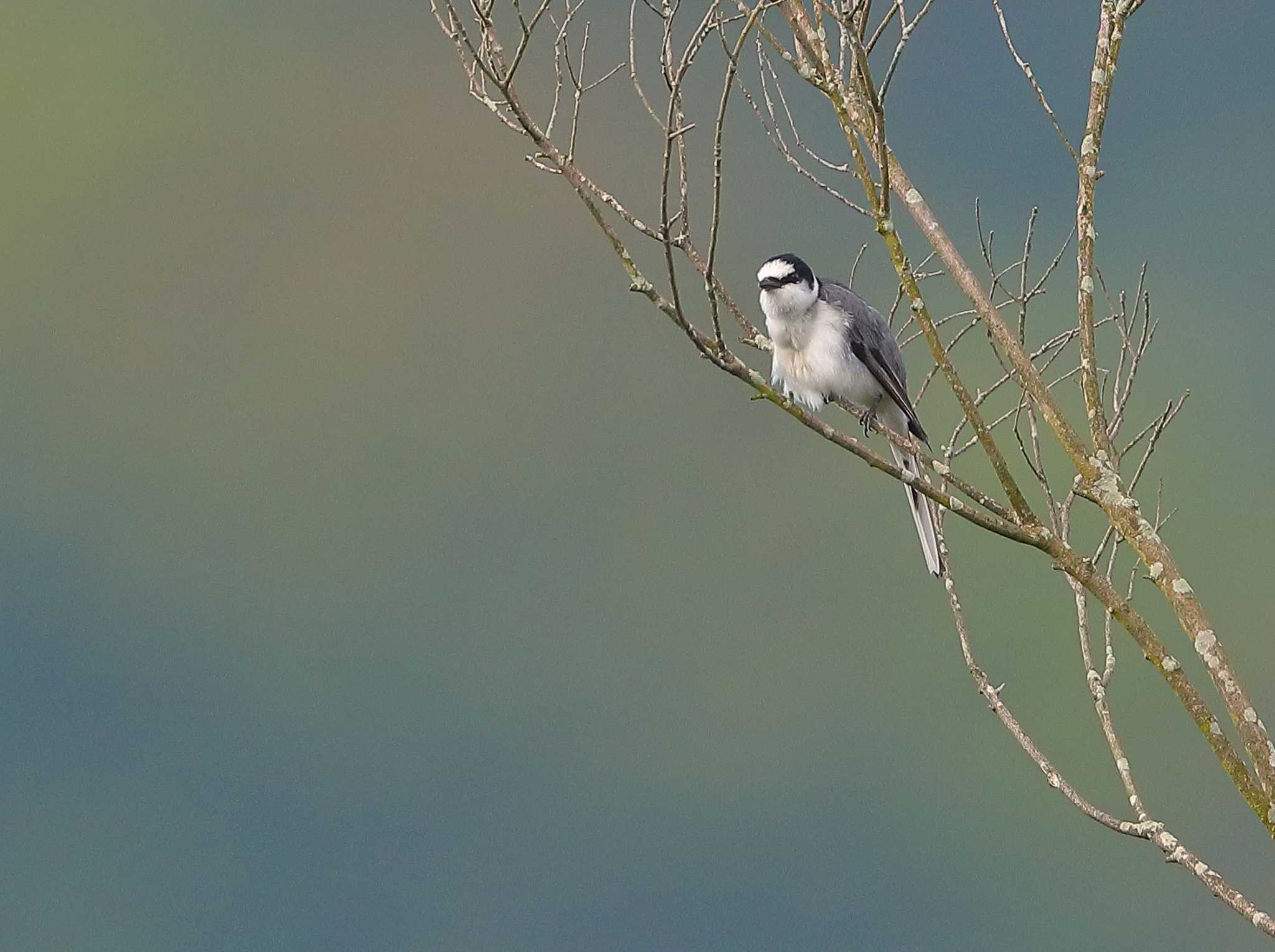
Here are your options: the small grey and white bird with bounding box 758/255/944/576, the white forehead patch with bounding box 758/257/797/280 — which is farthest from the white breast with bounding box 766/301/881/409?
the white forehead patch with bounding box 758/257/797/280

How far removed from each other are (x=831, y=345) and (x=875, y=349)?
0.40ft

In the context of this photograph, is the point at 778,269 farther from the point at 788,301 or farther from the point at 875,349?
the point at 875,349

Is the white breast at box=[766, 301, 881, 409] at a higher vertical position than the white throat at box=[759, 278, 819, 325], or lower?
Result: lower

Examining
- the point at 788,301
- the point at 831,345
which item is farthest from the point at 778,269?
A: the point at 831,345

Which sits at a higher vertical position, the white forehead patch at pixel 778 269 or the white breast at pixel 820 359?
the white forehead patch at pixel 778 269

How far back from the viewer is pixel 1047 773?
2412 mm

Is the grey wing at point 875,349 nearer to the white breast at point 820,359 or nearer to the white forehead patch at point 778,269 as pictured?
the white breast at point 820,359

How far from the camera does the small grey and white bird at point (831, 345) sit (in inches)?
149

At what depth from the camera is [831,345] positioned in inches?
149

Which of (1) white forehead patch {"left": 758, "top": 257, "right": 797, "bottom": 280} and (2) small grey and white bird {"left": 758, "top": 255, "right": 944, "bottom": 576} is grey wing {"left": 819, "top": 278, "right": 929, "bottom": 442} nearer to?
(2) small grey and white bird {"left": 758, "top": 255, "right": 944, "bottom": 576}

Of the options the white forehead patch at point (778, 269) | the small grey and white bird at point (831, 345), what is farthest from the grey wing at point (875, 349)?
the white forehead patch at point (778, 269)

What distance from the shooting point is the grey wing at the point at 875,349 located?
12.4 ft

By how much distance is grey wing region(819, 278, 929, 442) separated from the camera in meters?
3.77

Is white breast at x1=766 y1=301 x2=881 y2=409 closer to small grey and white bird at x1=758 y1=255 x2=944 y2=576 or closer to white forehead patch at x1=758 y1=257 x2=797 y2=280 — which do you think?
small grey and white bird at x1=758 y1=255 x2=944 y2=576
